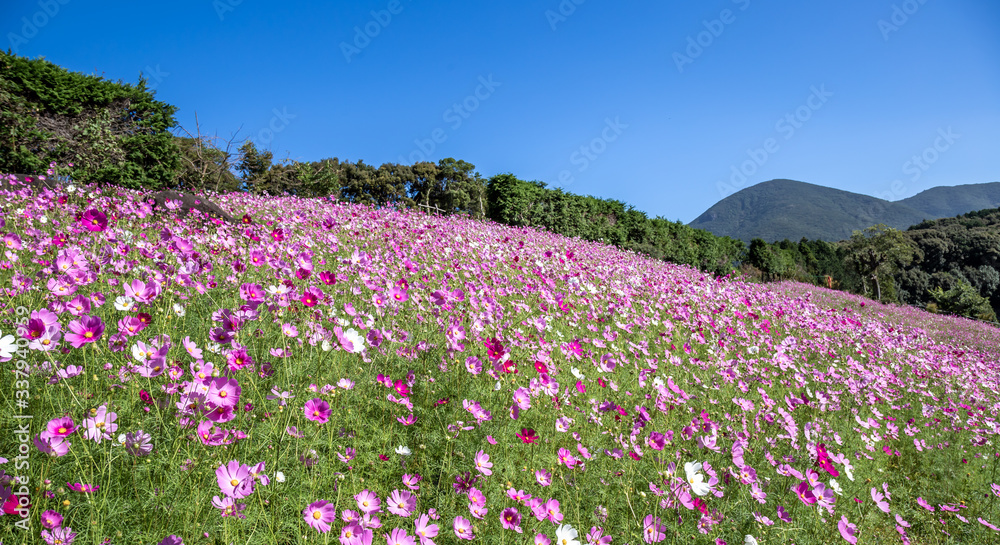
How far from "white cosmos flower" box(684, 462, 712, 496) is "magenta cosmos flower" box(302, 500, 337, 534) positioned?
4.06 feet

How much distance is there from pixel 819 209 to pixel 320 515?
578 feet

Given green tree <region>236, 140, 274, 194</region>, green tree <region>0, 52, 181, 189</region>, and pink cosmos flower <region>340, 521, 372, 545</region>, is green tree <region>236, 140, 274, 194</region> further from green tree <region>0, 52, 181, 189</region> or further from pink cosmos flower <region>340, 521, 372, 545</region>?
pink cosmos flower <region>340, 521, 372, 545</region>

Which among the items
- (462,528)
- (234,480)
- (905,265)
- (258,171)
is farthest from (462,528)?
(905,265)

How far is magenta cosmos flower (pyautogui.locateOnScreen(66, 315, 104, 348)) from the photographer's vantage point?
50.1 inches

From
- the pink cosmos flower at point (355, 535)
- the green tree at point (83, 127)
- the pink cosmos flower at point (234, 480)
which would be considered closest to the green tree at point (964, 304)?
the pink cosmos flower at point (355, 535)

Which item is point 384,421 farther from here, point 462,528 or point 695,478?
point 695,478

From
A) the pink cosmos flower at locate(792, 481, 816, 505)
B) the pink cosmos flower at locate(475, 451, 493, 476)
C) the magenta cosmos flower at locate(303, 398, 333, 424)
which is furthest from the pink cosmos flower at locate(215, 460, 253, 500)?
the pink cosmos flower at locate(792, 481, 816, 505)

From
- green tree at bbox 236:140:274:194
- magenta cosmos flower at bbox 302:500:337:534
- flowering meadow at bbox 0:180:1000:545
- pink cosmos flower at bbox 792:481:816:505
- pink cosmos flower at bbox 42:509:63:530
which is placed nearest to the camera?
pink cosmos flower at bbox 42:509:63:530

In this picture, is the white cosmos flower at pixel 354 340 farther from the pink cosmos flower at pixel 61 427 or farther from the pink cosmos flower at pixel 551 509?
the pink cosmos flower at pixel 551 509

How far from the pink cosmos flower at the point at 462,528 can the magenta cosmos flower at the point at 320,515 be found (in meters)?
0.39

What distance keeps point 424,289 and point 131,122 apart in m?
12.5

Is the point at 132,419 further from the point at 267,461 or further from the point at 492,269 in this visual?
the point at 492,269

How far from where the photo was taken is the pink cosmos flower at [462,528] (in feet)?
4.68

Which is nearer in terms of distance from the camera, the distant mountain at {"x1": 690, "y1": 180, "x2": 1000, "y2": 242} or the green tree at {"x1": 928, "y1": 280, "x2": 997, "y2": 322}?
the green tree at {"x1": 928, "y1": 280, "x2": 997, "y2": 322}
